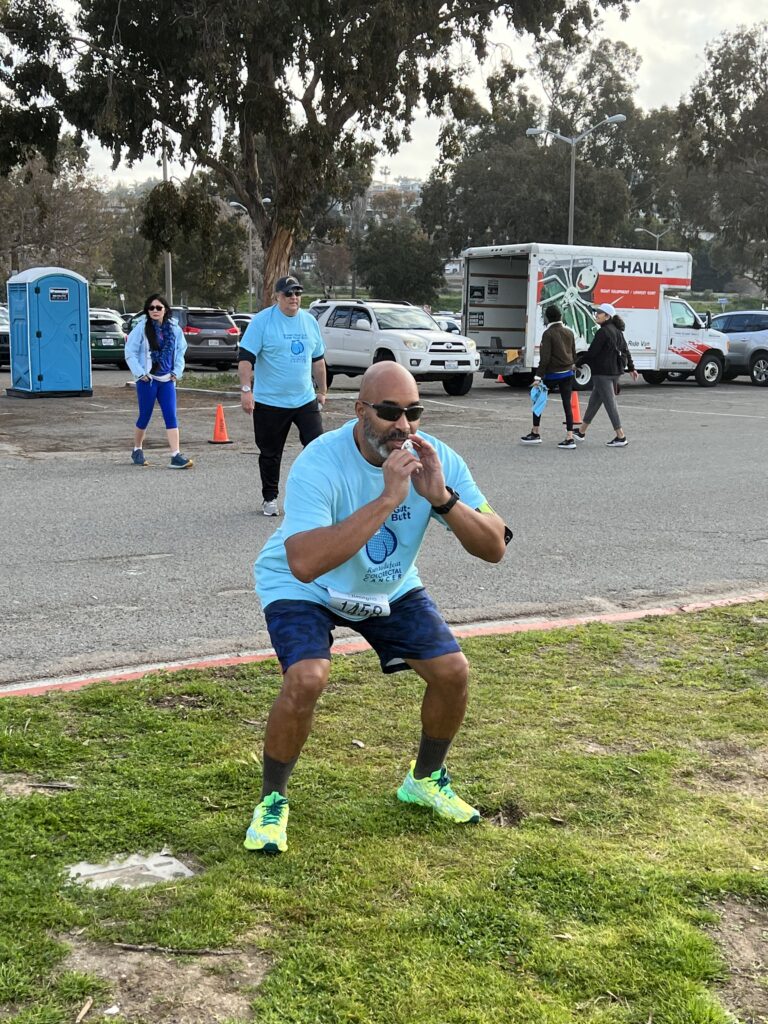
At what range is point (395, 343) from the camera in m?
21.3

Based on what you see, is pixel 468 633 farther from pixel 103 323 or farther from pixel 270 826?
pixel 103 323

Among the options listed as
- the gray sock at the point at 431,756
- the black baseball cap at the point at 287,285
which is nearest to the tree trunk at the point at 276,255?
the black baseball cap at the point at 287,285

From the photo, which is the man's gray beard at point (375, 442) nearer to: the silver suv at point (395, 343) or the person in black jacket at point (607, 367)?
the person in black jacket at point (607, 367)

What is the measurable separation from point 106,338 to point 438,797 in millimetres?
27975

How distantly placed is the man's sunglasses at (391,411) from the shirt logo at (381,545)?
361mm

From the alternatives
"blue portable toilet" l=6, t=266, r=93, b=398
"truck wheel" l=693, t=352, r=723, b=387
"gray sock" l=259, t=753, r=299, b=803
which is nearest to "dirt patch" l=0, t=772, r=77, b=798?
"gray sock" l=259, t=753, r=299, b=803

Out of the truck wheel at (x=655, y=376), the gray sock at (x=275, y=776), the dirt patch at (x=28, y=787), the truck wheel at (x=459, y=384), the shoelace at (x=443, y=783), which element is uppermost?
the truck wheel at (x=655, y=376)

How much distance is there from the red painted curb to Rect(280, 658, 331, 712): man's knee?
1705 mm

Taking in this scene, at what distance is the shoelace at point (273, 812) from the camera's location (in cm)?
343

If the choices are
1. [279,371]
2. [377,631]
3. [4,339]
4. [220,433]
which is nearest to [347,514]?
[377,631]

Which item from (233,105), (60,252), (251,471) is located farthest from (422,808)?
(60,252)

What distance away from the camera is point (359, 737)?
170 inches

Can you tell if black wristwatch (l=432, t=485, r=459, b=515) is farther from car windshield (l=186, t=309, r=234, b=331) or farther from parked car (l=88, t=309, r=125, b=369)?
parked car (l=88, t=309, r=125, b=369)

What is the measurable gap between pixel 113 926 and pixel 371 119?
830 inches
